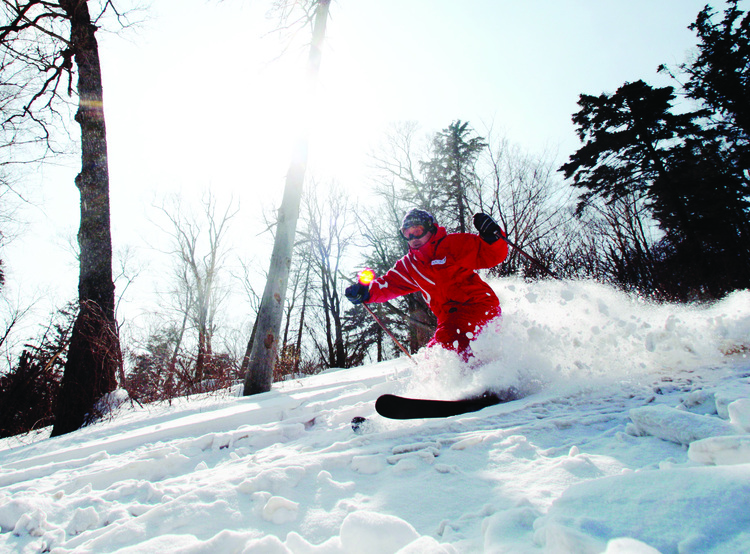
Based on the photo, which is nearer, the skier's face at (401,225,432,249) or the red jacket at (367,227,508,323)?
the red jacket at (367,227,508,323)

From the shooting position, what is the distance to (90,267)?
4664 millimetres

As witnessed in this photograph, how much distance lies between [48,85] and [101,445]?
7.32 metres

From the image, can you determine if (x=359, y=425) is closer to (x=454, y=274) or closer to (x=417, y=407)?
(x=417, y=407)

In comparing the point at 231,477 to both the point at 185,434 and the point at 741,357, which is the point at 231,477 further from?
the point at 741,357

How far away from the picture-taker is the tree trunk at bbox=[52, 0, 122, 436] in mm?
3960

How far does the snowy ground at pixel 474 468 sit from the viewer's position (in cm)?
81

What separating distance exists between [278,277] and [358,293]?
1656 mm

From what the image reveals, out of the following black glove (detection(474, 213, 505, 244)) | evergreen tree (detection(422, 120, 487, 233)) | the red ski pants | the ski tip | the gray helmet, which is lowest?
the ski tip

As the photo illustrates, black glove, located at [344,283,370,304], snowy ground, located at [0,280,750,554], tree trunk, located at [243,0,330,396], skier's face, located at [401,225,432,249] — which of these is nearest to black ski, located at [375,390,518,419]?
snowy ground, located at [0,280,750,554]

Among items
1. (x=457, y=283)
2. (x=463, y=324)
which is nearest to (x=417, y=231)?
(x=457, y=283)

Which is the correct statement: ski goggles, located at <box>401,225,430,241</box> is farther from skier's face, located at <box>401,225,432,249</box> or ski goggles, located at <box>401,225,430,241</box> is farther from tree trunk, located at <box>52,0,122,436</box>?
tree trunk, located at <box>52,0,122,436</box>

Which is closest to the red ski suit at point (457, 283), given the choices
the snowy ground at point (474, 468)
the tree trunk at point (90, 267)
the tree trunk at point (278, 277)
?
the snowy ground at point (474, 468)

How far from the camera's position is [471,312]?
3271 mm

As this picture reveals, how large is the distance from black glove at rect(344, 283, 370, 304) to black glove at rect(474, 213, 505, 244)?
1.42 meters
